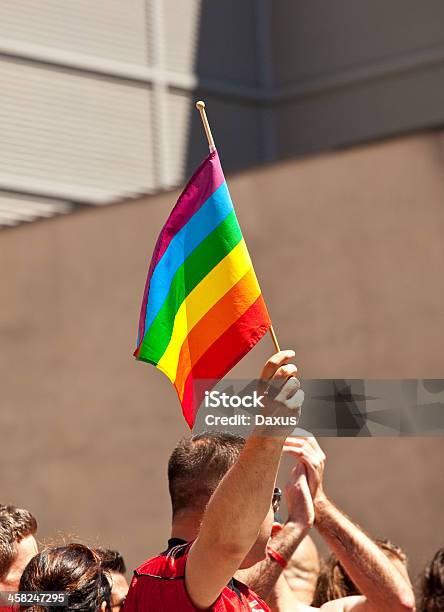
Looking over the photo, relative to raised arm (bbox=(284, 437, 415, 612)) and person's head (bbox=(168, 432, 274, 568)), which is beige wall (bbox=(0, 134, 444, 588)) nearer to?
raised arm (bbox=(284, 437, 415, 612))

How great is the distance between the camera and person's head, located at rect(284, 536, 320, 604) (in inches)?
208

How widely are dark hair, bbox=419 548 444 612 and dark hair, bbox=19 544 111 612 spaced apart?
1.27 metres

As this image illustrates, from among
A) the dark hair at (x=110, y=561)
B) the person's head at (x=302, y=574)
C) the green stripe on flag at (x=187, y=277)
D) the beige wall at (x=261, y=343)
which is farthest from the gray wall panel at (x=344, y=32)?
the green stripe on flag at (x=187, y=277)

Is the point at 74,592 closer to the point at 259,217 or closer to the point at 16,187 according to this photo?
the point at 259,217

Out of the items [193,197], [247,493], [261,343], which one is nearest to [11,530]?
[193,197]

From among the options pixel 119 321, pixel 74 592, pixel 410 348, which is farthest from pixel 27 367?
pixel 74 592

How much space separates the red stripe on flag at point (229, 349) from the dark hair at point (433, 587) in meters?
1.41

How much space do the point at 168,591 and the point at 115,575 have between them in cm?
96

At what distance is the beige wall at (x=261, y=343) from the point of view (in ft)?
32.1

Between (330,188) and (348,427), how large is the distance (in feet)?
21.2

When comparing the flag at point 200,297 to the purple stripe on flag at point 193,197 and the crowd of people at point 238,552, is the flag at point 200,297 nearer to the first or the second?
the purple stripe on flag at point 193,197

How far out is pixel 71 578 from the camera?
3.82m

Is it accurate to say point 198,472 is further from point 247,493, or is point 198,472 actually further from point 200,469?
point 247,493

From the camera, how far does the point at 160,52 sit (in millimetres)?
16281
